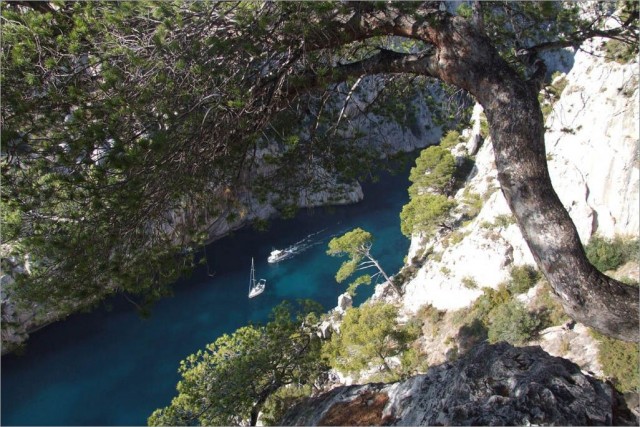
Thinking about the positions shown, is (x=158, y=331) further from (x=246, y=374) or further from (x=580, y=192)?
(x=580, y=192)

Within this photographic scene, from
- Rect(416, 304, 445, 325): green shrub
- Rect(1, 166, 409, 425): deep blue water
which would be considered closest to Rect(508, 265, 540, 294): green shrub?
Rect(416, 304, 445, 325): green shrub

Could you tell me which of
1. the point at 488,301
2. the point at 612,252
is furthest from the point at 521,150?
the point at 488,301

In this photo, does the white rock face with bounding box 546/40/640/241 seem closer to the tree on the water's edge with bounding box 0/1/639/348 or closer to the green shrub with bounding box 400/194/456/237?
the green shrub with bounding box 400/194/456/237

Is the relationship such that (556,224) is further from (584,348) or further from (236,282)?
(236,282)

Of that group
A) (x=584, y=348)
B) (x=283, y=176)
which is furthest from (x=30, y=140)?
(x=584, y=348)

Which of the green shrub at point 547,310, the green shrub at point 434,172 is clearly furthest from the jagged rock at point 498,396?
the green shrub at point 434,172

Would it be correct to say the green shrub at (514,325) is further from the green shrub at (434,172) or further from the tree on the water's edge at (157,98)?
the green shrub at (434,172)
